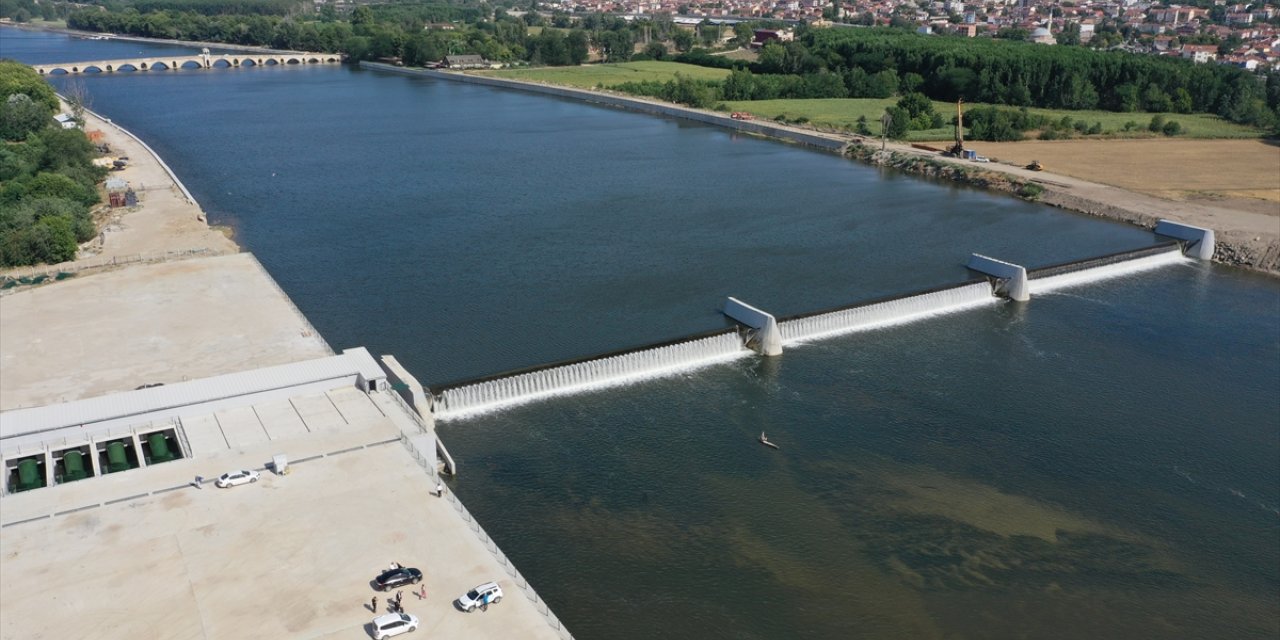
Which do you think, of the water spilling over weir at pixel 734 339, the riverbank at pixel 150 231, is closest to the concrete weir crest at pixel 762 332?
the water spilling over weir at pixel 734 339

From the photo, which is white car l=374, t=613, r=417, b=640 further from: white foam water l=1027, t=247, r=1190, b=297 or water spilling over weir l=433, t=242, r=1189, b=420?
white foam water l=1027, t=247, r=1190, b=297

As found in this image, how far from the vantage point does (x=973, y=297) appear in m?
53.1

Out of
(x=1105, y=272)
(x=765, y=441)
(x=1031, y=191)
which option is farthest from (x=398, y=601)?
(x=1031, y=191)

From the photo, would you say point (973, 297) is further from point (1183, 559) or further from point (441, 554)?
point (441, 554)

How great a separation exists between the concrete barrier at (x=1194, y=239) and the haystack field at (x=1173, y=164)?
1051 cm

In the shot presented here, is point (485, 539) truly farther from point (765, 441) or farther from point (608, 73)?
point (608, 73)

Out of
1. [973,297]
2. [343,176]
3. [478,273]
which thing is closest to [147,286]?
[478,273]

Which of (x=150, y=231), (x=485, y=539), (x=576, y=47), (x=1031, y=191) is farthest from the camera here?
(x=576, y=47)

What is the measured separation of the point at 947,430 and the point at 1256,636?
42.1 feet

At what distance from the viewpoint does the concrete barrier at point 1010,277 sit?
53.3 metres

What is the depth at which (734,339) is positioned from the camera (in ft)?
147

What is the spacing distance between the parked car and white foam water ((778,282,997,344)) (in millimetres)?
25181

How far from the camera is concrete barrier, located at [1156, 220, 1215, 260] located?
63406 mm

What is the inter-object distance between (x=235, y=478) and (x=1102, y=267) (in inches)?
1974
